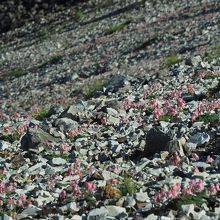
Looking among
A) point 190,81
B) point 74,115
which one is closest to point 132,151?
point 74,115

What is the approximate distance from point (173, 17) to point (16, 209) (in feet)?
114

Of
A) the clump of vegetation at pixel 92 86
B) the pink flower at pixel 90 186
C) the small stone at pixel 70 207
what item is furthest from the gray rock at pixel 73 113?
the clump of vegetation at pixel 92 86

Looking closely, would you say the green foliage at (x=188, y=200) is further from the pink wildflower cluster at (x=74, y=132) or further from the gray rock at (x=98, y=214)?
the pink wildflower cluster at (x=74, y=132)

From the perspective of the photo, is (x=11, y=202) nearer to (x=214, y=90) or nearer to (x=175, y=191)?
(x=175, y=191)

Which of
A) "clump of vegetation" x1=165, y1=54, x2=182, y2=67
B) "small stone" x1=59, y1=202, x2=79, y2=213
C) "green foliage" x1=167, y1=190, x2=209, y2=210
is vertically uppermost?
"small stone" x1=59, y1=202, x2=79, y2=213

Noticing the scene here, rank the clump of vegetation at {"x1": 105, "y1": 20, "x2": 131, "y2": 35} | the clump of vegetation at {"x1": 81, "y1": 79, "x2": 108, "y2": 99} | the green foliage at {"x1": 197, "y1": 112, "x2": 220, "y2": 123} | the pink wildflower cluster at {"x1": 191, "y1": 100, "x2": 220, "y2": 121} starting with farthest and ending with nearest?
the clump of vegetation at {"x1": 105, "y1": 20, "x2": 131, "y2": 35} < the clump of vegetation at {"x1": 81, "y1": 79, "x2": 108, "y2": 99} < the pink wildflower cluster at {"x1": 191, "y1": 100, "x2": 220, "y2": 121} < the green foliage at {"x1": 197, "y1": 112, "x2": 220, "y2": 123}

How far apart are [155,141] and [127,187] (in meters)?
2.37

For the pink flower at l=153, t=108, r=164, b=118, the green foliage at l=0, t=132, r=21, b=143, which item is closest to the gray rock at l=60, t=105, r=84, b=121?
the green foliage at l=0, t=132, r=21, b=143

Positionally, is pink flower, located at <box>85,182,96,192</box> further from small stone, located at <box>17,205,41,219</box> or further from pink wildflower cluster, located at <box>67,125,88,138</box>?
pink wildflower cluster, located at <box>67,125,88,138</box>

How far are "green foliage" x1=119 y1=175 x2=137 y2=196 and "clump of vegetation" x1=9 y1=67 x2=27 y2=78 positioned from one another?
31413 mm

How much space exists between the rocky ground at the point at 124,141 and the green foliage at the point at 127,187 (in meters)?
0.02

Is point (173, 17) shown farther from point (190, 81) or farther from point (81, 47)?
point (190, 81)

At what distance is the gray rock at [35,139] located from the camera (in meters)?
13.3

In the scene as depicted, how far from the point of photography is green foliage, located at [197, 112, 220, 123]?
12.5 m
